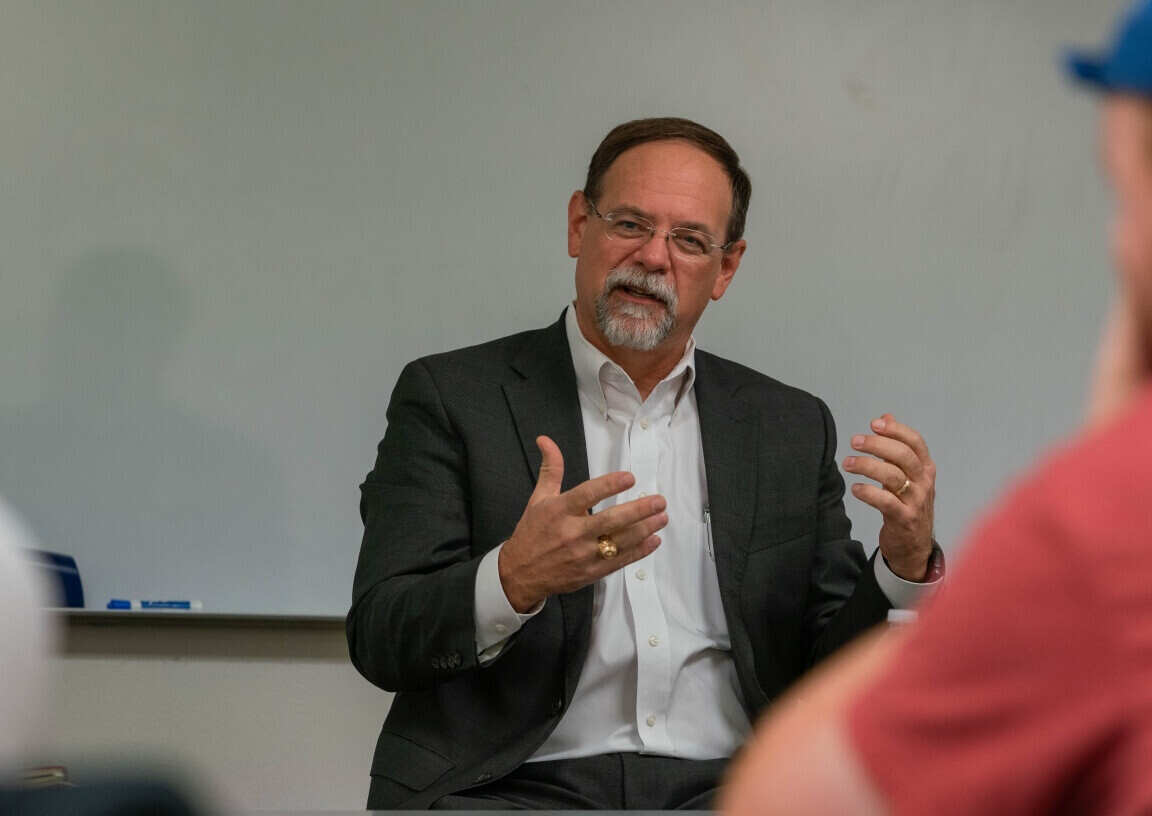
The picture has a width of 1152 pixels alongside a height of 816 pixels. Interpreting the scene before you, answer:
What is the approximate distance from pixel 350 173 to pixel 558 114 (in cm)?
46

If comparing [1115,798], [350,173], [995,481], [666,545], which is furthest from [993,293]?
[1115,798]

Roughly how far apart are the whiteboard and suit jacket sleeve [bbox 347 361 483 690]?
0.69m

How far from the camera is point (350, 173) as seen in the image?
301 cm

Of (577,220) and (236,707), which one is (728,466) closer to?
(577,220)

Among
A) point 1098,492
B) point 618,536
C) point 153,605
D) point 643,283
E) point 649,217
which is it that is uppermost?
point 649,217

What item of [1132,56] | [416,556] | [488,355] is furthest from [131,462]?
[1132,56]

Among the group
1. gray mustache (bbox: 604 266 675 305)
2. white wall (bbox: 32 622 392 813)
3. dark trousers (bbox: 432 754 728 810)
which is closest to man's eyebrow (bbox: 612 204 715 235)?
gray mustache (bbox: 604 266 675 305)

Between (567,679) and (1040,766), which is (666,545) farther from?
(1040,766)

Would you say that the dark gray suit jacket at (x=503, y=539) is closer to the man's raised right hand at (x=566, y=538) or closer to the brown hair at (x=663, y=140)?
the man's raised right hand at (x=566, y=538)

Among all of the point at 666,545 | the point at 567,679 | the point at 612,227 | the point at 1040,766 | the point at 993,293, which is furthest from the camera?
the point at 993,293

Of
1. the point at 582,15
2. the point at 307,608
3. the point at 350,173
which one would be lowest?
the point at 307,608

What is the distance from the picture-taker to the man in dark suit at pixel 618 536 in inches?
78.5

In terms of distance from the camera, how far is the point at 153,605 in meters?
2.90

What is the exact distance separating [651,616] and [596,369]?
0.44 m
